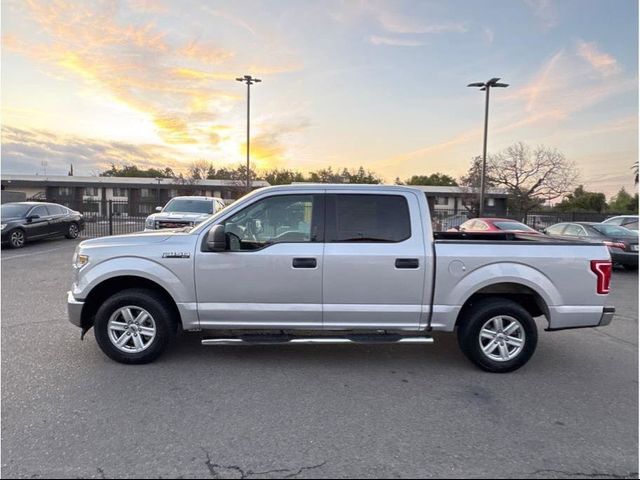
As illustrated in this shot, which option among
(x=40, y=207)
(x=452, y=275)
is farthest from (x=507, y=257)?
(x=40, y=207)

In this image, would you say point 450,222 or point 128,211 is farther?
point 450,222

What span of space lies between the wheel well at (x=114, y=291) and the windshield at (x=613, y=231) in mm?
12276

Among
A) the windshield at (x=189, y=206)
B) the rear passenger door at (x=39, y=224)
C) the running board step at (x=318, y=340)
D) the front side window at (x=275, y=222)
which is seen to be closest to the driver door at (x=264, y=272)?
the front side window at (x=275, y=222)

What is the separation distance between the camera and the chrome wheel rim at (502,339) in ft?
13.7

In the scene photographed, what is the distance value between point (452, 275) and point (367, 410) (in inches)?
64.1

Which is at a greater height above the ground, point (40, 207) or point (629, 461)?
point (40, 207)

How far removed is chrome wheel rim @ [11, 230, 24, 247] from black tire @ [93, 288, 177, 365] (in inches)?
472

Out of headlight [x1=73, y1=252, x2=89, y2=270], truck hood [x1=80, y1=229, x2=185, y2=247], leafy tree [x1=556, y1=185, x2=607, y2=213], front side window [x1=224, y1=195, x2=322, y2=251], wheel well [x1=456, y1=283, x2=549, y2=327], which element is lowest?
wheel well [x1=456, y1=283, x2=549, y2=327]

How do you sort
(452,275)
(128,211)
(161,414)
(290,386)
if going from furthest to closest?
1. (128,211)
2. (452,275)
3. (290,386)
4. (161,414)

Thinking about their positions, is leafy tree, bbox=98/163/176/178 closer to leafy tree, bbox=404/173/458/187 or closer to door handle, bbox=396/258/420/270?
leafy tree, bbox=404/173/458/187

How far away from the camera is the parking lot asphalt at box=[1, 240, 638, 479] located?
2693mm

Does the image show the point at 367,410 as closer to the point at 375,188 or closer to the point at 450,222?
the point at 375,188

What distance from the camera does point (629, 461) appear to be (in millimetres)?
2787

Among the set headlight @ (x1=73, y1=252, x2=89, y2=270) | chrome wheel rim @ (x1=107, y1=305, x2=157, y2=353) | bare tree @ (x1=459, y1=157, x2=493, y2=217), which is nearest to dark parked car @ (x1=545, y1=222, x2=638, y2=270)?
chrome wheel rim @ (x1=107, y1=305, x2=157, y2=353)
